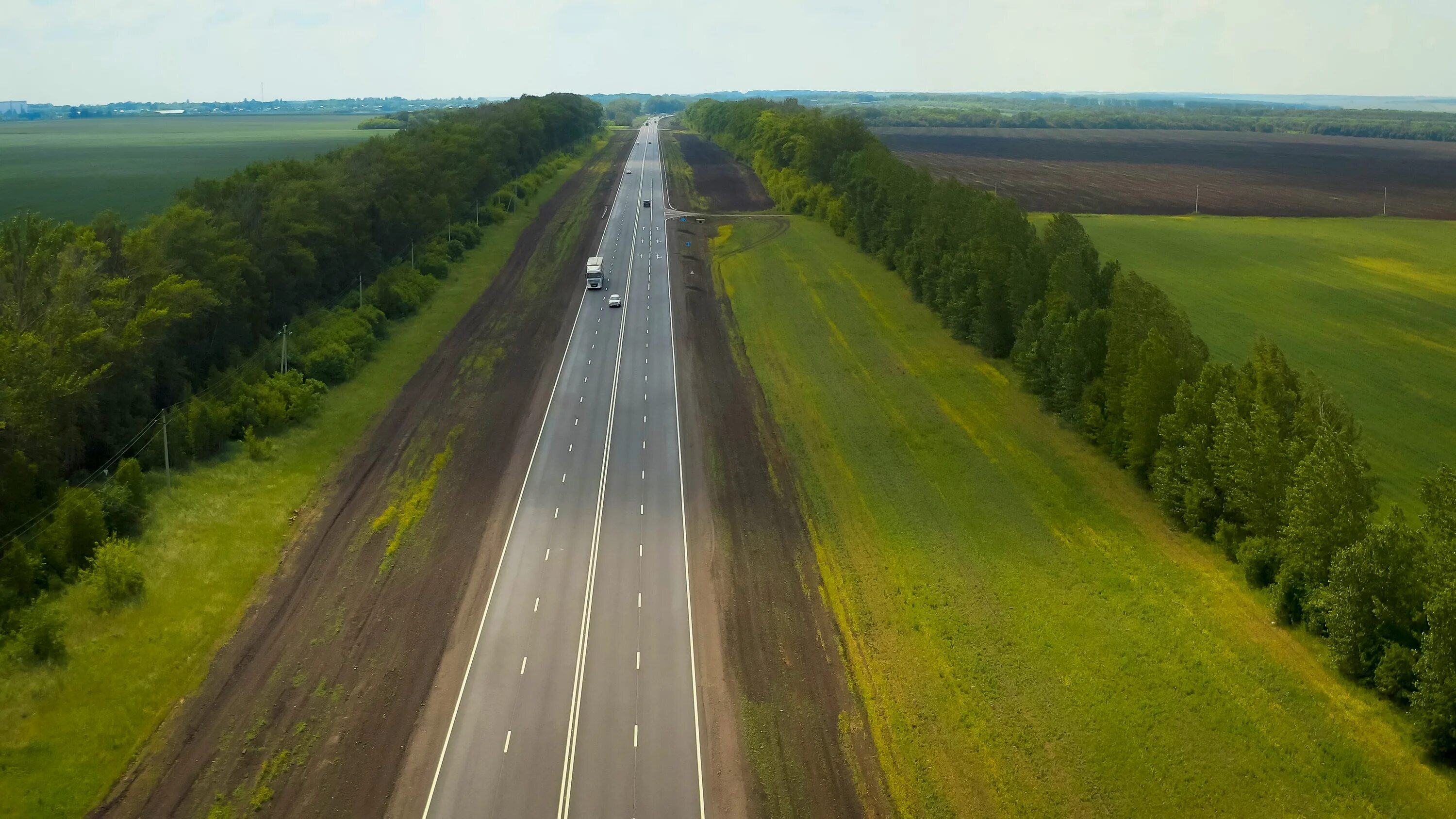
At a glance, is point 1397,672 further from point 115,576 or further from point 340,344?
point 340,344

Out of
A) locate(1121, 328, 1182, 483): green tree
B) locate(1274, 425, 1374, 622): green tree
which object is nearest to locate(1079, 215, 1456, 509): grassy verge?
locate(1121, 328, 1182, 483): green tree

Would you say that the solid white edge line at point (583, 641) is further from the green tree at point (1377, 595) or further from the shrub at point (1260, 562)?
the shrub at point (1260, 562)

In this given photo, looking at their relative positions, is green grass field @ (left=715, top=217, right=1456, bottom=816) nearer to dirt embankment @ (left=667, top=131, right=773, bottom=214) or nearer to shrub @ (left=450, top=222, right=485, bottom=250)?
shrub @ (left=450, top=222, right=485, bottom=250)

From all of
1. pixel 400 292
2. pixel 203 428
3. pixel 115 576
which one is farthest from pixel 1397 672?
pixel 400 292

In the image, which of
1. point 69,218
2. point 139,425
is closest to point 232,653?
point 139,425

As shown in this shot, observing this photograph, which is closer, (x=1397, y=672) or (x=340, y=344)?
(x=1397, y=672)

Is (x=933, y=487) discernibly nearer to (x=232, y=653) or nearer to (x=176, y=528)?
(x=232, y=653)
